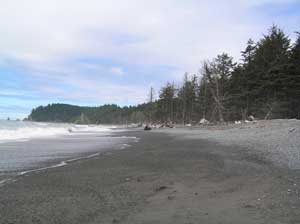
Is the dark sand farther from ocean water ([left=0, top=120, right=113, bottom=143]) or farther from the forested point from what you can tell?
the forested point

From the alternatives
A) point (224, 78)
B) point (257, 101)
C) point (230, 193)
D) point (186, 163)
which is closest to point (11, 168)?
point (186, 163)

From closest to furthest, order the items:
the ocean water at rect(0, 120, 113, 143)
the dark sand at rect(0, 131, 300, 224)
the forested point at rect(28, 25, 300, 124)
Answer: the dark sand at rect(0, 131, 300, 224) < the ocean water at rect(0, 120, 113, 143) < the forested point at rect(28, 25, 300, 124)

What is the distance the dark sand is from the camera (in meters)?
6.21

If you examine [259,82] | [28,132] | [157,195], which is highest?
[259,82]

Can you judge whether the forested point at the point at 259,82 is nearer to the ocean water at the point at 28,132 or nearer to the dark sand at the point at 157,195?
the ocean water at the point at 28,132

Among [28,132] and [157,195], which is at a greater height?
A: [28,132]

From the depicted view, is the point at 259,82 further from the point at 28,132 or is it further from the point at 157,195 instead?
the point at 157,195

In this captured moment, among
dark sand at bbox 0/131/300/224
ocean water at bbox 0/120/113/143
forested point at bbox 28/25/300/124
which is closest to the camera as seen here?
dark sand at bbox 0/131/300/224

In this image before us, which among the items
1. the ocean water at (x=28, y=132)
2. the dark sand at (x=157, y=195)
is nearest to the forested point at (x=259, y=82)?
the ocean water at (x=28, y=132)

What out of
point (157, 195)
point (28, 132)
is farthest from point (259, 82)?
point (157, 195)

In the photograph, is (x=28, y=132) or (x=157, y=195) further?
(x=28, y=132)

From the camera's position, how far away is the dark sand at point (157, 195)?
6211 millimetres

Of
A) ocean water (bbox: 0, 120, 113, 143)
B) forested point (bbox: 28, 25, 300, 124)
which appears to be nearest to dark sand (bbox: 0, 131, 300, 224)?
ocean water (bbox: 0, 120, 113, 143)

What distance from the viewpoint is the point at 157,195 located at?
26.7ft
